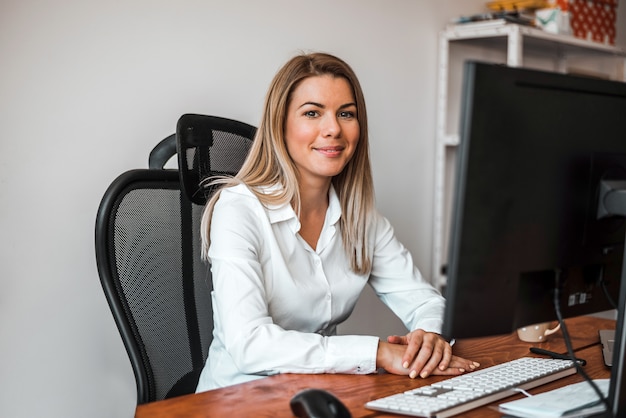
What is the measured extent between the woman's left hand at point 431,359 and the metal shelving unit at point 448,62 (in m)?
1.50

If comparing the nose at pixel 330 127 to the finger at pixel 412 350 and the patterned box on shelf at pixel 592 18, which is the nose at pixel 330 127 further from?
the patterned box on shelf at pixel 592 18

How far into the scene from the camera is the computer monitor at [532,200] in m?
0.85

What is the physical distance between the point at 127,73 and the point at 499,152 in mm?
1314

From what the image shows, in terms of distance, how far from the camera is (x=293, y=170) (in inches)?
68.4

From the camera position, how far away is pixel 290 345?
4.36 ft

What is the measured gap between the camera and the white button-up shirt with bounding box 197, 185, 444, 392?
133 cm

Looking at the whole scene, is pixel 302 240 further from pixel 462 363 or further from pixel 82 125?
pixel 82 125

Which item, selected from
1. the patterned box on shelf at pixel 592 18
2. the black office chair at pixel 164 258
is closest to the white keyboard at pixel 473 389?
the black office chair at pixel 164 258

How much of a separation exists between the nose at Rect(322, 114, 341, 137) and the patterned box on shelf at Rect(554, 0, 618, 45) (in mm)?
1633

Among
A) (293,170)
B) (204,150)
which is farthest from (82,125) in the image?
(293,170)

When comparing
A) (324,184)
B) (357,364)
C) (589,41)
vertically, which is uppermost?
(589,41)

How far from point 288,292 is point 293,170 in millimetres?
301

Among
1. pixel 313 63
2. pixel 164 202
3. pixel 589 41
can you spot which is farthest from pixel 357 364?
pixel 589 41

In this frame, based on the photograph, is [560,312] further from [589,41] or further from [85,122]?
[589,41]
